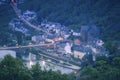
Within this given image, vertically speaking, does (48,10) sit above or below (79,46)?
above

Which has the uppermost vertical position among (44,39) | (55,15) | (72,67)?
(55,15)

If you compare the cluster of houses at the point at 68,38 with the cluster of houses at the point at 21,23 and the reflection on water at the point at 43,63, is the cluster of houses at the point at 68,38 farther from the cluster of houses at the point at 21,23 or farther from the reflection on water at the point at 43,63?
the reflection on water at the point at 43,63

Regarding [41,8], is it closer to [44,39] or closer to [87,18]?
[87,18]

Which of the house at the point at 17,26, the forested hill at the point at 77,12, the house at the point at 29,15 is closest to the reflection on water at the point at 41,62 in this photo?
the forested hill at the point at 77,12

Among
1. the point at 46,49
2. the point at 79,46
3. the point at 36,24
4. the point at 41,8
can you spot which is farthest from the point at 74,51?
the point at 41,8

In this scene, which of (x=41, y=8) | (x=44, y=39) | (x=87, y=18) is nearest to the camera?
(x=44, y=39)

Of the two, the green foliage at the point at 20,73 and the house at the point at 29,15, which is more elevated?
the house at the point at 29,15

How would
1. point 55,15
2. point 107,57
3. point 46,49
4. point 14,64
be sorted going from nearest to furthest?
point 14,64 < point 107,57 < point 46,49 < point 55,15
